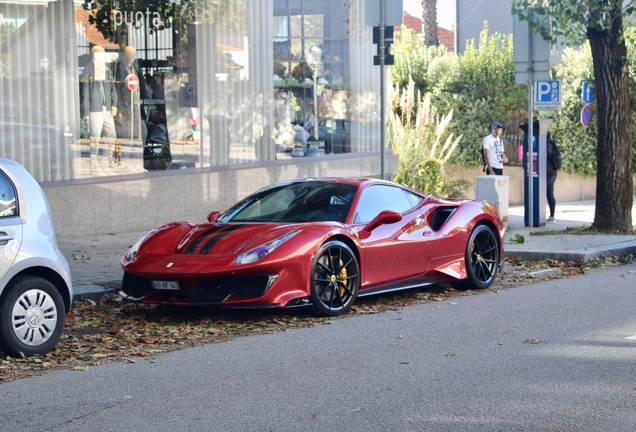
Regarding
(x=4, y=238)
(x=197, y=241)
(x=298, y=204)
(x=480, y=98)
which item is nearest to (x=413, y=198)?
(x=298, y=204)

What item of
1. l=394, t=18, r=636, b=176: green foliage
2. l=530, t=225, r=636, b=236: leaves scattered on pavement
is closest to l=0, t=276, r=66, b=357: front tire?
l=530, t=225, r=636, b=236: leaves scattered on pavement

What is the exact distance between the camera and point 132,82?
1452 cm

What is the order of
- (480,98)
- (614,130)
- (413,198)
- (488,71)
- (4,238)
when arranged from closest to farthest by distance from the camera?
1. (4,238)
2. (413,198)
3. (614,130)
4. (488,71)
5. (480,98)

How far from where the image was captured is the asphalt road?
16.4 ft

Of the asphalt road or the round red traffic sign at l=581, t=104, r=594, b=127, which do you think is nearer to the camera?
the asphalt road

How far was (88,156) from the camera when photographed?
13.8m

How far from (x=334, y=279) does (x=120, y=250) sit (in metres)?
4.83

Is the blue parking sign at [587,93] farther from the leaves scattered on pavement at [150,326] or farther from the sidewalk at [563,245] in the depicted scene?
the leaves scattered on pavement at [150,326]

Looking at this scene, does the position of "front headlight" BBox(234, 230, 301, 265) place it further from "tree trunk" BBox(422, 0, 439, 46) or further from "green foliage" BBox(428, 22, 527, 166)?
"tree trunk" BBox(422, 0, 439, 46)

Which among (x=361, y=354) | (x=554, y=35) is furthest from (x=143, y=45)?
(x=361, y=354)

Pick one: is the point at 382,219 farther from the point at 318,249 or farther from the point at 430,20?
the point at 430,20

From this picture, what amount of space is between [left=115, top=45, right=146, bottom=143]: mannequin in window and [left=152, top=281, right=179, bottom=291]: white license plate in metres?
6.77

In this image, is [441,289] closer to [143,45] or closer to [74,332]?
[74,332]

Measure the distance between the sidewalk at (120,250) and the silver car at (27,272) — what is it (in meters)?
2.39
